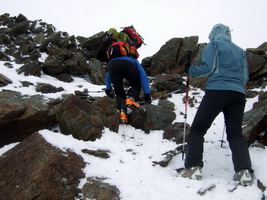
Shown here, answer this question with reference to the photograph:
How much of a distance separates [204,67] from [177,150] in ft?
6.72

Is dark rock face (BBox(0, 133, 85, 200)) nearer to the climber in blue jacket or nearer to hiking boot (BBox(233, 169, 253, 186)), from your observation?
hiking boot (BBox(233, 169, 253, 186))

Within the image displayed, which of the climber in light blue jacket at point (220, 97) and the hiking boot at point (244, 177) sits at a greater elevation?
the climber in light blue jacket at point (220, 97)

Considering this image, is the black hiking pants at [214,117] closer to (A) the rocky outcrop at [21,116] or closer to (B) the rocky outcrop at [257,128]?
(B) the rocky outcrop at [257,128]

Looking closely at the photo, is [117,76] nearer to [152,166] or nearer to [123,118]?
[123,118]

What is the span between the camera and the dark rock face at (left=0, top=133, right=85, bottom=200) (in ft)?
13.0

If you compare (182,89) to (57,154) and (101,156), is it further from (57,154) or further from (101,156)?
(57,154)

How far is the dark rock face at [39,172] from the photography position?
3.97 metres

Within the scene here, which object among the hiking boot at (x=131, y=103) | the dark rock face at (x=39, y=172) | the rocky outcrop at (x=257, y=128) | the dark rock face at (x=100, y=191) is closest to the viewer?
the dark rock face at (x=39, y=172)

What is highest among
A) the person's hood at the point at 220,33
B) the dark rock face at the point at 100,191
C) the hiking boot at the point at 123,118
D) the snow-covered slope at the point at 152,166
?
the person's hood at the point at 220,33

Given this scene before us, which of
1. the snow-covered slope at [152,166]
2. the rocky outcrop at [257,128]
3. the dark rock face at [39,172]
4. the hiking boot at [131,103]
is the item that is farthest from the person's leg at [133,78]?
the dark rock face at [39,172]

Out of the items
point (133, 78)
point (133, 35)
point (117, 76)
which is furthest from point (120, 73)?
point (133, 35)

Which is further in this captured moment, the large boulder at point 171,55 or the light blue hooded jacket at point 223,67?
the large boulder at point 171,55

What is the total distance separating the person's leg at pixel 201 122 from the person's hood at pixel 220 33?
4.08 feet

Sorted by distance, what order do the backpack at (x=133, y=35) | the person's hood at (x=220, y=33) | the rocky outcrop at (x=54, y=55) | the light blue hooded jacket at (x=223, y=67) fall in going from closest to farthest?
the light blue hooded jacket at (x=223, y=67) → the person's hood at (x=220, y=33) → the backpack at (x=133, y=35) → the rocky outcrop at (x=54, y=55)
